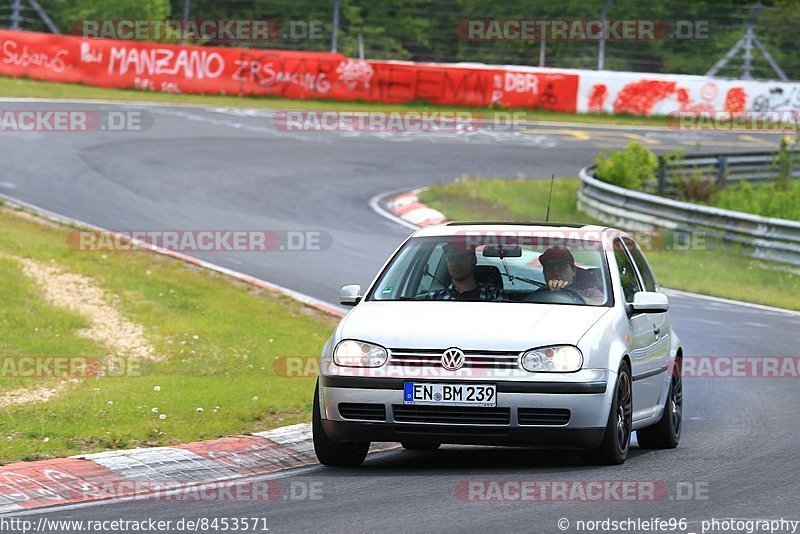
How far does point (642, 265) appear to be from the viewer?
34.0 ft

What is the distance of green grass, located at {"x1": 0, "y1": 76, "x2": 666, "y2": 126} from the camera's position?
3158cm

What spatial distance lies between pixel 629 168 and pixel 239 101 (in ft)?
40.0

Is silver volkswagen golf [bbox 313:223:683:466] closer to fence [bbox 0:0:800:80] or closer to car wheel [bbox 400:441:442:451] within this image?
car wheel [bbox 400:441:442:451]

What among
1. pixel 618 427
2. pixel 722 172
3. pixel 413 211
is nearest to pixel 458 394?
pixel 618 427

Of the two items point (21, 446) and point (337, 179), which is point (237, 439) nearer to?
point (21, 446)

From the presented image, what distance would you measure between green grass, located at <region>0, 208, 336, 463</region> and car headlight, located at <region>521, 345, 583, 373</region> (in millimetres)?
2338

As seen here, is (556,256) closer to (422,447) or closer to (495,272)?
(495,272)

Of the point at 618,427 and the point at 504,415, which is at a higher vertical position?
the point at 504,415

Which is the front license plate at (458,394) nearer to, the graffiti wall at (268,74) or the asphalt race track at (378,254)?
the asphalt race track at (378,254)

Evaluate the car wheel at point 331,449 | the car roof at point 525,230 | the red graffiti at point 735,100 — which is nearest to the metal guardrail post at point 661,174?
the red graffiti at point 735,100

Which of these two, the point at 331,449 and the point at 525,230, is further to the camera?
the point at 525,230

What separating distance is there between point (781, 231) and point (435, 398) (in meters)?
A: 13.3

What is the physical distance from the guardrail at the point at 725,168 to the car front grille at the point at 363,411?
18.2 m

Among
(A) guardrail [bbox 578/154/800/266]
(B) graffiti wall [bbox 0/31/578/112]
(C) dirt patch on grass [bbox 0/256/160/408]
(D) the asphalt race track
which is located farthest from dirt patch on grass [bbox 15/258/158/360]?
(B) graffiti wall [bbox 0/31/578/112]
